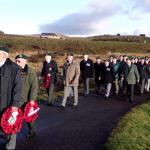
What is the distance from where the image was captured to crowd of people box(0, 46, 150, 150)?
9.88m

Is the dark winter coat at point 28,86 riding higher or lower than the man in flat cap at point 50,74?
higher

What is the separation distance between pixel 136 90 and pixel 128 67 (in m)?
5.85

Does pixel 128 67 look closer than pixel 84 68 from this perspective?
Yes

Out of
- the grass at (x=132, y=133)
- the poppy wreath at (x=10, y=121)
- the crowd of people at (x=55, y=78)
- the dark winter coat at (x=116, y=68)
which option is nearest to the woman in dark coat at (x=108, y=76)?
the crowd of people at (x=55, y=78)

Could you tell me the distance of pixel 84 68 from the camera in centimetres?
2486

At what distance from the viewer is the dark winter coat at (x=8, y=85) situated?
32.2 feet

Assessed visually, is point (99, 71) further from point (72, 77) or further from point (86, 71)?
point (72, 77)

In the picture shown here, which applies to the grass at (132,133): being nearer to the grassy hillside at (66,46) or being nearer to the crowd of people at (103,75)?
the crowd of people at (103,75)

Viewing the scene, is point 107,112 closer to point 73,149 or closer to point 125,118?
point 125,118

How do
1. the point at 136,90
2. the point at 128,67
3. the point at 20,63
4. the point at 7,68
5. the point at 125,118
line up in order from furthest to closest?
the point at 136,90 < the point at 128,67 < the point at 125,118 < the point at 20,63 < the point at 7,68

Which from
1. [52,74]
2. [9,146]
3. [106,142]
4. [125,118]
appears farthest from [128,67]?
[9,146]

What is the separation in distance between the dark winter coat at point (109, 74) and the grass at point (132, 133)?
6.22 metres

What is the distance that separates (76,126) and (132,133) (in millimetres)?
1632

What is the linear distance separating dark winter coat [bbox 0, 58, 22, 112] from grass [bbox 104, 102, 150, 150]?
2.65 meters
